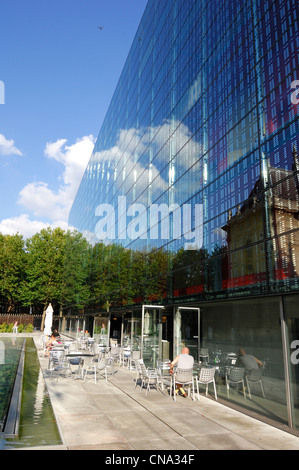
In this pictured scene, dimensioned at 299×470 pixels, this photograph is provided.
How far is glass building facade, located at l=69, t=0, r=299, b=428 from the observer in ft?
28.6

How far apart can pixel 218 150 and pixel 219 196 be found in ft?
5.95

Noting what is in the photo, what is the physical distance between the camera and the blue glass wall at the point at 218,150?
29.7 ft

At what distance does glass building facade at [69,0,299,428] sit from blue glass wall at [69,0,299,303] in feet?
0.16

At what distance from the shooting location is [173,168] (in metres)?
17.5

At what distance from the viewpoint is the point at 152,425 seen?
7.62m

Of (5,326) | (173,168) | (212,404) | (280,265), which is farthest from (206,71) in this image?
(5,326)

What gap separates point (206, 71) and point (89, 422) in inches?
526

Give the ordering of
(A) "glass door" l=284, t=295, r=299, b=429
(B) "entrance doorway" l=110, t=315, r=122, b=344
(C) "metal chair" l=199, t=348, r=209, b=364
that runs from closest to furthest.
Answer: (A) "glass door" l=284, t=295, r=299, b=429, (C) "metal chair" l=199, t=348, r=209, b=364, (B) "entrance doorway" l=110, t=315, r=122, b=344

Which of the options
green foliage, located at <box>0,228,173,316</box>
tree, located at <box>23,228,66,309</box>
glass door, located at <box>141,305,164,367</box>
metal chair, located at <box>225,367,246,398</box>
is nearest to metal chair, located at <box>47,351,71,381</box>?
glass door, located at <box>141,305,164,367</box>

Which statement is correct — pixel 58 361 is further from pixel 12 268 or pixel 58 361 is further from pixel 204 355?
pixel 12 268

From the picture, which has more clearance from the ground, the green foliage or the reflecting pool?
the green foliage

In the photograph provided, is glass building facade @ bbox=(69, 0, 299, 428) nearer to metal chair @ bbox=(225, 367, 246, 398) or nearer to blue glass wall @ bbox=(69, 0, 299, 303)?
blue glass wall @ bbox=(69, 0, 299, 303)

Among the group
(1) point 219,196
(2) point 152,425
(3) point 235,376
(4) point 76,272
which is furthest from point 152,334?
(4) point 76,272
